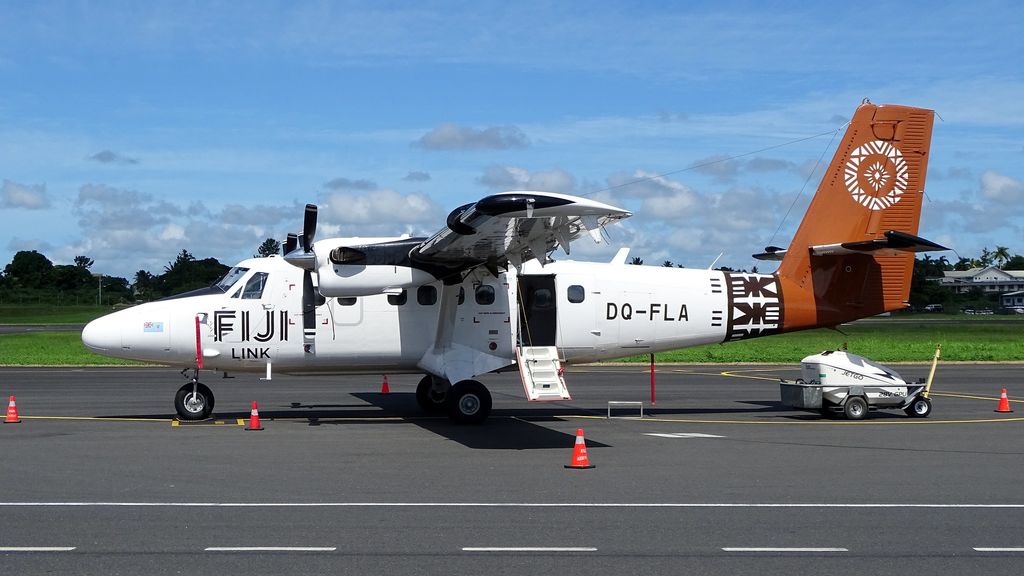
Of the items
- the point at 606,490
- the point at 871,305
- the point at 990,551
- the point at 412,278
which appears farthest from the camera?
the point at 871,305

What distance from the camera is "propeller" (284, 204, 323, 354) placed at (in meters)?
17.1

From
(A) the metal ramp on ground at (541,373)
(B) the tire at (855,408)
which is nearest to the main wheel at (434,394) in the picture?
(A) the metal ramp on ground at (541,373)

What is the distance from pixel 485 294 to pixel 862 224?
7.72 metres

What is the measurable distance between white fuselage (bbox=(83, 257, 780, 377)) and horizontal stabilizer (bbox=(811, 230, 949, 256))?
4.25 ft

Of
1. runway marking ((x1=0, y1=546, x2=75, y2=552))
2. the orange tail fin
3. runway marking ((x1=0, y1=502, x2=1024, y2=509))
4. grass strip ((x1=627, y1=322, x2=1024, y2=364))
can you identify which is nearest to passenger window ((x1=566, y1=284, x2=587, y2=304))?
the orange tail fin

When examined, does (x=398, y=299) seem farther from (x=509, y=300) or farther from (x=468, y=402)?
(x=468, y=402)

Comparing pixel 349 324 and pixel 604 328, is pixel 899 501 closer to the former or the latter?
pixel 604 328

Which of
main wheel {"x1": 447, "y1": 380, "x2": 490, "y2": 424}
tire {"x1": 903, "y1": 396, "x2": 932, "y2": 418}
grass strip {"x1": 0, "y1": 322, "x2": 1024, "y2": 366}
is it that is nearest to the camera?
main wheel {"x1": 447, "y1": 380, "x2": 490, "y2": 424}

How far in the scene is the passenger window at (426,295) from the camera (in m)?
18.3

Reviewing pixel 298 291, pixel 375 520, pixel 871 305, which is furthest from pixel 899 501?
pixel 298 291

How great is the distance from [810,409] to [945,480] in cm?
695

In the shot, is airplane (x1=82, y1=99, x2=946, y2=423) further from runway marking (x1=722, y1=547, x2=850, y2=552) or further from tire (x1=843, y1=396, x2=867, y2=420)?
runway marking (x1=722, y1=547, x2=850, y2=552)

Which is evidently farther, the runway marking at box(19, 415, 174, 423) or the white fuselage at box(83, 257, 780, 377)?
the runway marking at box(19, 415, 174, 423)

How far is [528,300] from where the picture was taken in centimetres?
1867
